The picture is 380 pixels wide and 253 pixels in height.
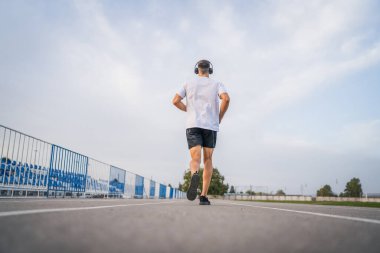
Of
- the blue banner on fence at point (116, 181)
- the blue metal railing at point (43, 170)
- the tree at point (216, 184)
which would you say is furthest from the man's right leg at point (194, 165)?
the tree at point (216, 184)

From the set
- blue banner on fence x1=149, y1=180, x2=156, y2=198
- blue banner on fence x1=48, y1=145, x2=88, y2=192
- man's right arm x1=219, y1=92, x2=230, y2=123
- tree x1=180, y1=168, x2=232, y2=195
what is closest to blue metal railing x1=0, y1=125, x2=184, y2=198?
blue banner on fence x1=48, y1=145, x2=88, y2=192

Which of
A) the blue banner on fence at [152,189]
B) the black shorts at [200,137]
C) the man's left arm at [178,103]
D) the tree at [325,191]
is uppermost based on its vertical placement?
the man's left arm at [178,103]

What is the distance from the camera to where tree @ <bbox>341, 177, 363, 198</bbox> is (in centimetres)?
10850

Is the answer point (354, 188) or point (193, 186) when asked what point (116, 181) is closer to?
point (193, 186)

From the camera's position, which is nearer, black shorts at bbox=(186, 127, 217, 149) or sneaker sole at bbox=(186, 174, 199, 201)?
sneaker sole at bbox=(186, 174, 199, 201)

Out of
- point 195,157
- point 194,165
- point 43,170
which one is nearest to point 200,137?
point 195,157

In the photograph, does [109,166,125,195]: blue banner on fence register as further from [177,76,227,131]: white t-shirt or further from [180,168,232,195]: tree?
[180,168,232,195]: tree

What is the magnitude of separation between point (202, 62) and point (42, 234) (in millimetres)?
4106

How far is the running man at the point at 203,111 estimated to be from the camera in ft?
14.6

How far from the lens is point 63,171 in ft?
38.0

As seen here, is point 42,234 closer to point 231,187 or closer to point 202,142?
point 202,142

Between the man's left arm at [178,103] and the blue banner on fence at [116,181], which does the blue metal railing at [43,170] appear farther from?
the man's left arm at [178,103]

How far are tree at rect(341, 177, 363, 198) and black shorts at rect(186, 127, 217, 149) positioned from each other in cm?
Result: 12338

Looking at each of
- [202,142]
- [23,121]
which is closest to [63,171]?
[202,142]
